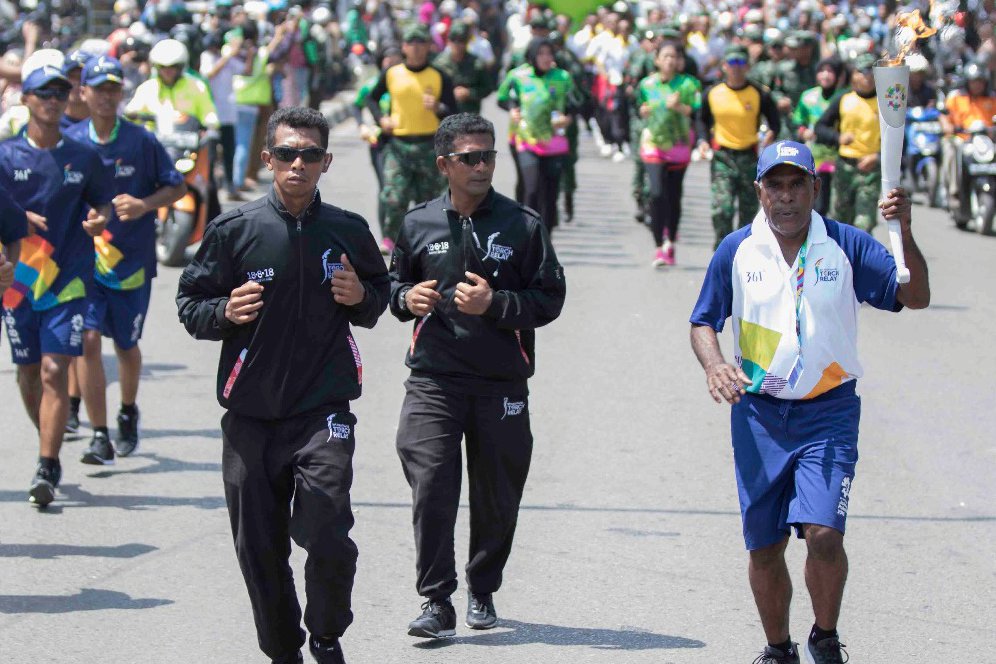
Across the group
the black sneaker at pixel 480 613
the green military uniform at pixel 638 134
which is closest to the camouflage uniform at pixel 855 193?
the green military uniform at pixel 638 134

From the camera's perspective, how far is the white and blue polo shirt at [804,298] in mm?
5930

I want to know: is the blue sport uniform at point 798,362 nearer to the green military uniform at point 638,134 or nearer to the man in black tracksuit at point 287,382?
the man in black tracksuit at point 287,382

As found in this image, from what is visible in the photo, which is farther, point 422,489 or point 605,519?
point 605,519

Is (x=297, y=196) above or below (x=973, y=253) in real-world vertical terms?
above

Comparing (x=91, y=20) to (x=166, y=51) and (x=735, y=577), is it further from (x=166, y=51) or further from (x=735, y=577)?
(x=735, y=577)

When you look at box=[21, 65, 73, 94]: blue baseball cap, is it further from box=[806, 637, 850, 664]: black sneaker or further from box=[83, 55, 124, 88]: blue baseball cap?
box=[806, 637, 850, 664]: black sneaker

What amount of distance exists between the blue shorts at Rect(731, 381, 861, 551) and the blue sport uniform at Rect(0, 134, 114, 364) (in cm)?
384

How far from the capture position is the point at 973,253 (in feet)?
60.3

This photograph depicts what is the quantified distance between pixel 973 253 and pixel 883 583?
1152 centimetres

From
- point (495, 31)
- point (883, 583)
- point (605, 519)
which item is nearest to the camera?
point (883, 583)

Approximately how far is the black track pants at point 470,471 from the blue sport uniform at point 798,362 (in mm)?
1060

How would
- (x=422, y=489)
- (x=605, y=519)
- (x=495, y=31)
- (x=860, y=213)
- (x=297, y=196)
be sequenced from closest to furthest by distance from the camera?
(x=297, y=196) → (x=422, y=489) → (x=605, y=519) → (x=860, y=213) → (x=495, y=31)

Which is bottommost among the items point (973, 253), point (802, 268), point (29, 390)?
point (973, 253)

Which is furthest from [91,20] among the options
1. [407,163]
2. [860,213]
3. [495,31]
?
[860,213]
